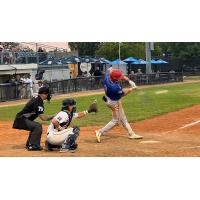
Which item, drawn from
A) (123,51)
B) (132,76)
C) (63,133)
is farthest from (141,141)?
(132,76)

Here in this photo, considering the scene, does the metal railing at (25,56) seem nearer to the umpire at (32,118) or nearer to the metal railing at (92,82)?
the metal railing at (92,82)

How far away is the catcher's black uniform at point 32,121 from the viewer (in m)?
10.7

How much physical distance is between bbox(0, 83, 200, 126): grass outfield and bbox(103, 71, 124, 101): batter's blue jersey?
11.6ft

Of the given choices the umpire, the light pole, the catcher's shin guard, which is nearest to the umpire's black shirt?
the umpire

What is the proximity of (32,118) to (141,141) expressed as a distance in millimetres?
2462

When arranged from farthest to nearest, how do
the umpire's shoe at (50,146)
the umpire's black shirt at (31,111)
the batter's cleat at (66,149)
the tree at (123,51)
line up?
the tree at (123,51), the umpire's black shirt at (31,111), the umpire's shoe at (50,146), the batter's cleat at (66,149)

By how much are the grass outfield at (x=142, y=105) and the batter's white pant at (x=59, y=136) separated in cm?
468

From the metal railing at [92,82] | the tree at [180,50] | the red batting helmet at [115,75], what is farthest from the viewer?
the metal railing at [92,82]

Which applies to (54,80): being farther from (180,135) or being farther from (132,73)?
(180,135)

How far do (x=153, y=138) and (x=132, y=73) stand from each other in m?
6.25

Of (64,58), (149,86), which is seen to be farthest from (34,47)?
(149,86)

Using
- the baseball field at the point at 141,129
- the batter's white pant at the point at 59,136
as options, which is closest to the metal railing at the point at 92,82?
the baseball field at the point at 141,129

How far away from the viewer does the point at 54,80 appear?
17375mm

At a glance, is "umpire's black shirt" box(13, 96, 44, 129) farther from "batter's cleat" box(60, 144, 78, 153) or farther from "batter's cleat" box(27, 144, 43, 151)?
"batter's cleat" box(60, 144, 78, 153)
